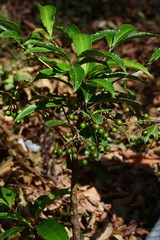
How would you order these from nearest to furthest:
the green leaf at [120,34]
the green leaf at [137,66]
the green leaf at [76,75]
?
the green leaf at [76,75]
the green leaf at [137,66]
the green leaf at [120,34]

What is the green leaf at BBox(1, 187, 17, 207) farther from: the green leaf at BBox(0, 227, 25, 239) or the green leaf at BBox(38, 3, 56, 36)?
the green leaf at BBox(38, 3, 56, 36)

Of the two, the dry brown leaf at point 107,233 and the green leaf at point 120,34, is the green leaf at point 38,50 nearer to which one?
the green leaf at point 120,34

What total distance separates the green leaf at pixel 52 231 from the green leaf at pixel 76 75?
905 mm

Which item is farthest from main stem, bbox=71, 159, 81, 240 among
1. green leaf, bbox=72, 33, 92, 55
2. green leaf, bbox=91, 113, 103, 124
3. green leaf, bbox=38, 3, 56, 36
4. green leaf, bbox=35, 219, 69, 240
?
green leaf, bbox=38, 3, 56, 36

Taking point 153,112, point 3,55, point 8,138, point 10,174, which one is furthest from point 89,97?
point 3,55

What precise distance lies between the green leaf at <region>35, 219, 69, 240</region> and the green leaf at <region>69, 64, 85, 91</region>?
905 millimetres

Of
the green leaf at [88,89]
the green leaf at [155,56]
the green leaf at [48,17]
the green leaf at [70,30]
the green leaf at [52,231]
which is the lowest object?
the green leaf at [52,231]

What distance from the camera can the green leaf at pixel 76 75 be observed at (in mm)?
2195

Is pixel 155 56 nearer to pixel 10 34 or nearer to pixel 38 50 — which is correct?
pixel 38 50

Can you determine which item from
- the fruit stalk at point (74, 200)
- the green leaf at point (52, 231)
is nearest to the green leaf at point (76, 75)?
the fruit stalk at point (74, 200)

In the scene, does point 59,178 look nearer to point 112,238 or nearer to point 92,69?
point 112,238

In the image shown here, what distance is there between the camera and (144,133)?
101 inches

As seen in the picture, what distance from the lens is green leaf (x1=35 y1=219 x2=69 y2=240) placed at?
8.45 feet

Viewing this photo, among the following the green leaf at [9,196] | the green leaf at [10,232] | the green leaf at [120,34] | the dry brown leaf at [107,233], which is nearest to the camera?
the green leaf at [120,34]
